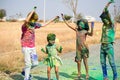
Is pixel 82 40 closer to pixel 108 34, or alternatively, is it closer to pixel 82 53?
pixel 82 53

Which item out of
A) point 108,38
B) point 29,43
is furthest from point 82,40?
point 29,43

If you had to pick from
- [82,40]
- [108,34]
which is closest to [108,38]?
[108,34]

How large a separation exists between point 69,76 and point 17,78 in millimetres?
1321

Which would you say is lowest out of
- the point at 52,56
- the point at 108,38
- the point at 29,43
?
the point at 52,56

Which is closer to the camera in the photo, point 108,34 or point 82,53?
point 108,34

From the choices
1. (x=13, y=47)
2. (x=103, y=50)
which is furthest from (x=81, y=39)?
(x=13, y=47)

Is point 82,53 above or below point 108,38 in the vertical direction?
below

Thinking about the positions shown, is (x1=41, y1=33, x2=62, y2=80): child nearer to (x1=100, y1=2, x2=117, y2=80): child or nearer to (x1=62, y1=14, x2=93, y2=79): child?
(x1=62, y1=14, x2=93, y2=79): child

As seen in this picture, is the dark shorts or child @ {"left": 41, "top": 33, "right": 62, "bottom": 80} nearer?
child @ {"left": 41, "top": 33, "right": 62, "bottom": 80}

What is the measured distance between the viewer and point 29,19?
26.2 feet

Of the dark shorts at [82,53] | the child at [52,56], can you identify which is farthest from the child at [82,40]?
the child at [52,56]

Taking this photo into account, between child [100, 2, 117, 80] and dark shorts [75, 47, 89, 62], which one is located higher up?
child [100, 2, 117, 80]

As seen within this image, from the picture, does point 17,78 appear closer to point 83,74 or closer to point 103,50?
point 83,74

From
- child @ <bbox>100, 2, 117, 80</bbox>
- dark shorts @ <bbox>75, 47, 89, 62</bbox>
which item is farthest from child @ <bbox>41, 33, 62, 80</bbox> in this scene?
child @ <bbox>100, 2, 117, 80</bbox>
